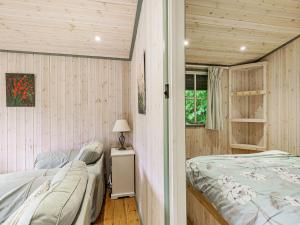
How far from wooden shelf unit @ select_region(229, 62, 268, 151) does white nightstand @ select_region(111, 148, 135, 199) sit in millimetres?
2353

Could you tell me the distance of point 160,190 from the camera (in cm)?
117

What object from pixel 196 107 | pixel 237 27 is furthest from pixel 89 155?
pixel 237 27

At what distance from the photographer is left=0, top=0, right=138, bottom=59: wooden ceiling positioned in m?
2.20

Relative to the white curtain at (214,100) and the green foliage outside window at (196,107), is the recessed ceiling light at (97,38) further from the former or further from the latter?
the white curtain at (214,100)

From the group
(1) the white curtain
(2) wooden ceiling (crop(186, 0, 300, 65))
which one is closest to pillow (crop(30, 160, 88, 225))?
(2) wooden ceiling (crop(186, 0, 300, 65))

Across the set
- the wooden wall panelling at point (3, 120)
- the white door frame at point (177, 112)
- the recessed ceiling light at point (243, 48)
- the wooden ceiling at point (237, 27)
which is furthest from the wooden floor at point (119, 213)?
the recessed ceiling light at point (243, 48)

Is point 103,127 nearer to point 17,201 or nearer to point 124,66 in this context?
point 124,66

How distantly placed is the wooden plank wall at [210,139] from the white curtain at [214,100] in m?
0.18

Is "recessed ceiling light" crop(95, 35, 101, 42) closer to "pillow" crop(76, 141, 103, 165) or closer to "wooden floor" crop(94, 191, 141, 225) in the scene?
"pillow" crop(76, 141, 103, 165)

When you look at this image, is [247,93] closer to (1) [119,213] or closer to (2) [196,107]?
(2) [196,107]

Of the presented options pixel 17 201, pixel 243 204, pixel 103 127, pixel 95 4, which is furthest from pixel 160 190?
pixel 103 127

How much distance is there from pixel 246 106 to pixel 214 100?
86 centimetres

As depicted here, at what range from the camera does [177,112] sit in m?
0.96

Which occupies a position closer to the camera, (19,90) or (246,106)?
(19,90)
